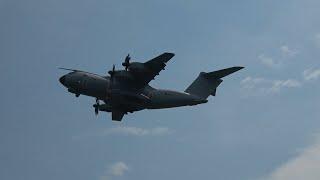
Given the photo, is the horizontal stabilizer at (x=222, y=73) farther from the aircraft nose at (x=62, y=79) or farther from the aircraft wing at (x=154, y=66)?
the aircraft nose at (x=62, y=79)

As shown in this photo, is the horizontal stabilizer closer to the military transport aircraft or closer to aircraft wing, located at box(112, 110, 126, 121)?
the military transport aircraft

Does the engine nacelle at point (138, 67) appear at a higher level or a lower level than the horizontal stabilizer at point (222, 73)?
lower

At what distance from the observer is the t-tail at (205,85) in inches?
2384

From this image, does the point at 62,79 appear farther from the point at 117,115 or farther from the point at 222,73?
the point at 222,73

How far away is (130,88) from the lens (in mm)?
56719

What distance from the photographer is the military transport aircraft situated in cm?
5550

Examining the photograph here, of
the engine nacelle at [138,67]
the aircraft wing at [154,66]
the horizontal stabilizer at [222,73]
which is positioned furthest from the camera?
the horizontal stabilizer at [222,73]

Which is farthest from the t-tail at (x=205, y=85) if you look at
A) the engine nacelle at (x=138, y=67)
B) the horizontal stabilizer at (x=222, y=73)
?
the engine nacelle at (x=138, y=67)

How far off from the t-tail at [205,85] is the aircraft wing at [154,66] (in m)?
5.82

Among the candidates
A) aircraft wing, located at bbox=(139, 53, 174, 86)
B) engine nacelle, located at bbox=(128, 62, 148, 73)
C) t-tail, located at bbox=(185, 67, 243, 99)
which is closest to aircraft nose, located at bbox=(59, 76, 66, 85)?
engine nacelle, located at bbox=(128, 62, 148, 73)

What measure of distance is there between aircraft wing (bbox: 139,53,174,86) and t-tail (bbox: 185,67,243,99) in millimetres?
5816

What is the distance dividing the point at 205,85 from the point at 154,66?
8.09 meters

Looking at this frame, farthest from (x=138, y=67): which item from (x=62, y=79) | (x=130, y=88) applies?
(x=62, y=79)

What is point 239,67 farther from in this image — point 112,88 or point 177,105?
point 112,88
